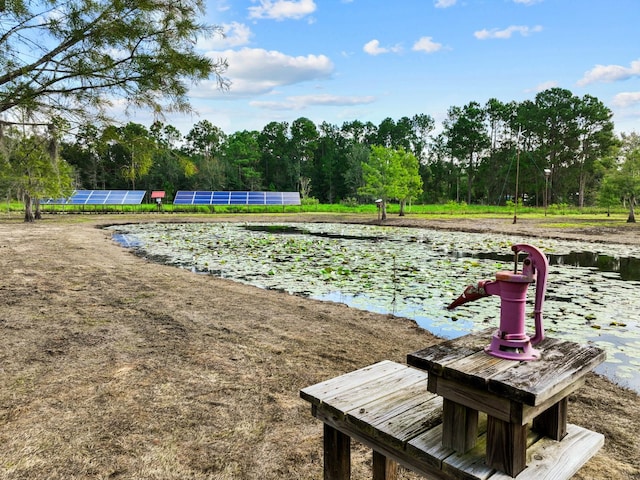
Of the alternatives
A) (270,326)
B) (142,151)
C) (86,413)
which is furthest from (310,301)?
(86,413)

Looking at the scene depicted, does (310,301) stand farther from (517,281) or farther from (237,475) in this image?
(517,281)

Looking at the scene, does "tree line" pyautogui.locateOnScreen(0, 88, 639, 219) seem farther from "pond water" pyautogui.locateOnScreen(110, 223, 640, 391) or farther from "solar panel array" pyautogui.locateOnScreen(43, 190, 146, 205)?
"pond water" pyautogui.locateOnScreen(110, 223, 640, 391)

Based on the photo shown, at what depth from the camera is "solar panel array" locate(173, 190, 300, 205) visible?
126 feet

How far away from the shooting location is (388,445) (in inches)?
65.9

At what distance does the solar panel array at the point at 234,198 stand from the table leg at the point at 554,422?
123 feet

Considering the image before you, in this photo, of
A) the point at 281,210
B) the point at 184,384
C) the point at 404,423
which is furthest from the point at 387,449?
the point at 281,210

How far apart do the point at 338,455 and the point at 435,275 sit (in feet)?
24.4

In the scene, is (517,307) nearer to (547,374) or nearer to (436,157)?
(547,374)

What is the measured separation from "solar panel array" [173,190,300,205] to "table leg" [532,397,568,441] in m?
37.4

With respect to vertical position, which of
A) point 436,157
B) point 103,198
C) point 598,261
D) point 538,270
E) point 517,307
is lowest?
point 598,261

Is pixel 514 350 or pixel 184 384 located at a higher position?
pixel 514 350

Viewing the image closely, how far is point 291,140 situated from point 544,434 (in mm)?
62367

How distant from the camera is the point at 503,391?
1.36 m

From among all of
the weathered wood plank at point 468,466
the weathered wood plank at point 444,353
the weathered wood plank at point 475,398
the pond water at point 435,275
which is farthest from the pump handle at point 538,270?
the pond water at point 435,275
